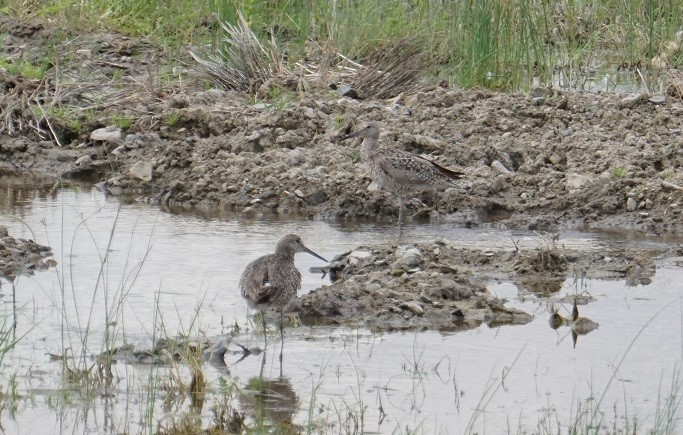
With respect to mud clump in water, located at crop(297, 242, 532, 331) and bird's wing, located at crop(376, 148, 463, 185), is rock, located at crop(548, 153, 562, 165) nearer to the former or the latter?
bird's wing, located at crop(376, 148, 463, 185)

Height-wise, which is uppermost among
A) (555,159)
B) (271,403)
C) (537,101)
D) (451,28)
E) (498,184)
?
(451,28)

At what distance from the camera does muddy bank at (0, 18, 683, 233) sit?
1143 cm

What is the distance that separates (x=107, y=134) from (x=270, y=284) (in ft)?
19.5

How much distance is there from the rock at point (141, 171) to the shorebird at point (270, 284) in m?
4.19

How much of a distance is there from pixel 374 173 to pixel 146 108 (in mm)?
3354

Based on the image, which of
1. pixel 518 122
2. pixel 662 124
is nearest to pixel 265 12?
pixel 518 122

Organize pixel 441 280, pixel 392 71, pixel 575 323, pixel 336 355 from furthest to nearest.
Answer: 1. pixel 392 71
2. pixel 441 280
3. pixel 575 323
4. pixel 336 355

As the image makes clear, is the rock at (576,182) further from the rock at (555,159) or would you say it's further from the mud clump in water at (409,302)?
the mud clump in water at (409,302)

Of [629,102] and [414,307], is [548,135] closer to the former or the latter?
[629,102]

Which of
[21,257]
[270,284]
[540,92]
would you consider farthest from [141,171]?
[270,284]

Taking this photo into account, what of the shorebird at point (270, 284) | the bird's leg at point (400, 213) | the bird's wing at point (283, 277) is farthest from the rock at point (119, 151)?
the bird's wing at point (283, 277)

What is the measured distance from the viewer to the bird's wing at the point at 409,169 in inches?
440

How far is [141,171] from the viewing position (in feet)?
40.4

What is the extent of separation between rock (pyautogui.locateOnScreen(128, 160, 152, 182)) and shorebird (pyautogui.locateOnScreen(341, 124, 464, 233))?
2.17m
